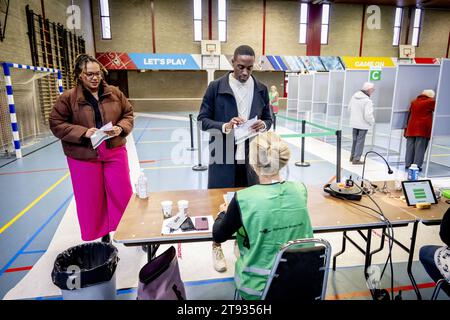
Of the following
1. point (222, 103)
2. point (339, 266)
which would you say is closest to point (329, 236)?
point (339, 266)

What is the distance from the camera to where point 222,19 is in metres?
16.6

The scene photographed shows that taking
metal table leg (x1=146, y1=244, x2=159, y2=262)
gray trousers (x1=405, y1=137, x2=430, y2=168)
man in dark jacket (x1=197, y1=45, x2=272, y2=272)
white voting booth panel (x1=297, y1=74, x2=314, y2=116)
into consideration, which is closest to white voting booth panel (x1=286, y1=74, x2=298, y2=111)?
white voting booth panel (x1=297, y1=74, x2=314, y2=116)

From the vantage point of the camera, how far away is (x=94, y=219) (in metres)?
2.64

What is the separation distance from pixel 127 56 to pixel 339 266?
1549cm

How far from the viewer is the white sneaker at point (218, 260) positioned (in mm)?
2461

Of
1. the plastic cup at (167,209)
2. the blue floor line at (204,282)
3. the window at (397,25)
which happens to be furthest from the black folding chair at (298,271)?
the window at (397,25)

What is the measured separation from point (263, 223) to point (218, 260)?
1352 mm

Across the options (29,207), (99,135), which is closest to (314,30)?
(29,207)

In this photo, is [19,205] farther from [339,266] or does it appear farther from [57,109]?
[339,266]

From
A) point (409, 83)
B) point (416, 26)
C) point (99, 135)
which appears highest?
point (416, 26)

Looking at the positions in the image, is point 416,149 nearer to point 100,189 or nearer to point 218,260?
point 218,260

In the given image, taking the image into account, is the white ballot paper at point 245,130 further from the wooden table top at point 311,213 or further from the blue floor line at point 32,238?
the blue floor line at point 32,238

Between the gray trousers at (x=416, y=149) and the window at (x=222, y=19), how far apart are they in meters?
13.5

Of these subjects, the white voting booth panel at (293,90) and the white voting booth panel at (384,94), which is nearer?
the white voting booth panel at (384,94)
